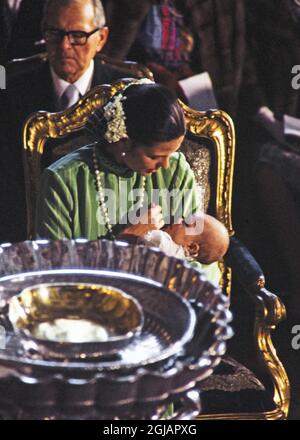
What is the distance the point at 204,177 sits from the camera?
356 centimetres

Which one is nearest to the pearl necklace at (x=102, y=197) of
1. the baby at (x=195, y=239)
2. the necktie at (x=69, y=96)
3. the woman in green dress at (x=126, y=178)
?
the woman in green dress at (x=126, y=178)

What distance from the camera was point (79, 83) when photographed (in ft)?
12.0

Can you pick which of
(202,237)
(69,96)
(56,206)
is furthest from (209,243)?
(69,96)

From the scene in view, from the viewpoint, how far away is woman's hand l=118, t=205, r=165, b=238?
10.7 ft

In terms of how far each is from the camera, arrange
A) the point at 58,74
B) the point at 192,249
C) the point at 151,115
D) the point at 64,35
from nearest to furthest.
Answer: the point at 151,115 < the point at 192,249 < the point at 64,35 < the point at 58,74

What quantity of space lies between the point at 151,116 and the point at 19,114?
0.80 m

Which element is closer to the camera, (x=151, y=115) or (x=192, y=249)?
(x=151, y=115)

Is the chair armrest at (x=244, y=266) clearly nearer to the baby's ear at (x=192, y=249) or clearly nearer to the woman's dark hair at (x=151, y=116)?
the baby's ear at (x=192, y=249)

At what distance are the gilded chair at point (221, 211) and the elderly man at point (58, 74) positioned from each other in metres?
0.23

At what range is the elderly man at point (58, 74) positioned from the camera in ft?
11.5

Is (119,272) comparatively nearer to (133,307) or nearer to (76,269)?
(76,269)

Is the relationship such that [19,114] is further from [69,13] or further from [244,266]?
[244,266]

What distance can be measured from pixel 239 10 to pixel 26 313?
91.4 inches
